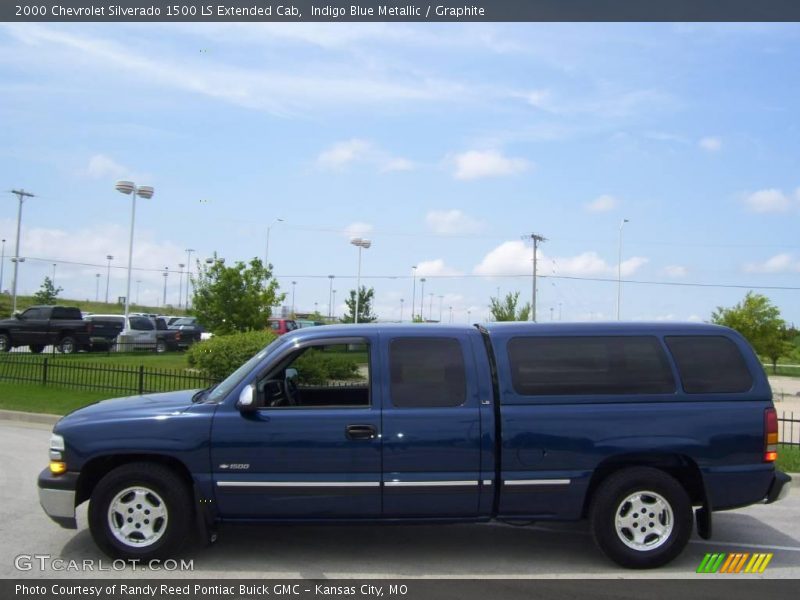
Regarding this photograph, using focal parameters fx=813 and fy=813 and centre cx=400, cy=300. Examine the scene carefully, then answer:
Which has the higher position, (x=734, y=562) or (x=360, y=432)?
(x=360, y=432)

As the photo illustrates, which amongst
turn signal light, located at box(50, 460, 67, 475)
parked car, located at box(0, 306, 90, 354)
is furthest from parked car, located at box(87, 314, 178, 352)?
turn signal light, located at box(50, 460, 67, 475)

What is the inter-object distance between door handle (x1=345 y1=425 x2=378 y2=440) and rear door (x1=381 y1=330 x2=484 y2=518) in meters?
0.10

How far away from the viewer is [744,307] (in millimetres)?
40156

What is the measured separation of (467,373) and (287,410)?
1450mm

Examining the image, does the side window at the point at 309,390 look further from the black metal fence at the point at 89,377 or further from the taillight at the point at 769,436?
the black metal fence at the point at 89,377

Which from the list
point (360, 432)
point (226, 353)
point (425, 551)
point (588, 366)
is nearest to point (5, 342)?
point (226, 353)

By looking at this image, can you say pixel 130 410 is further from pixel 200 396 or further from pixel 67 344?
pixel 67 344

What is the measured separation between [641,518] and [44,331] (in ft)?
98.8

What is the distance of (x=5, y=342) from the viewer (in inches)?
1262

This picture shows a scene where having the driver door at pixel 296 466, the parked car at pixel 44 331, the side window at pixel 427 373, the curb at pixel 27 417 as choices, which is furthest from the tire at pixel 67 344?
the side window at pixel 427 373

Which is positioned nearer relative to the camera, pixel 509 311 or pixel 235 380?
pixel 235 380

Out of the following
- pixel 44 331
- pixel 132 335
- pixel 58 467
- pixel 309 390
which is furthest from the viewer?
pixel 132 335

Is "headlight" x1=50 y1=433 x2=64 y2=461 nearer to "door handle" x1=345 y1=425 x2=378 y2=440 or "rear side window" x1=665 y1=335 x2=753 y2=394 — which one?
"door handle" x1=345 y1=425 x2=378 y2=440

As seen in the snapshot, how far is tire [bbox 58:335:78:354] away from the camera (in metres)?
32.3
